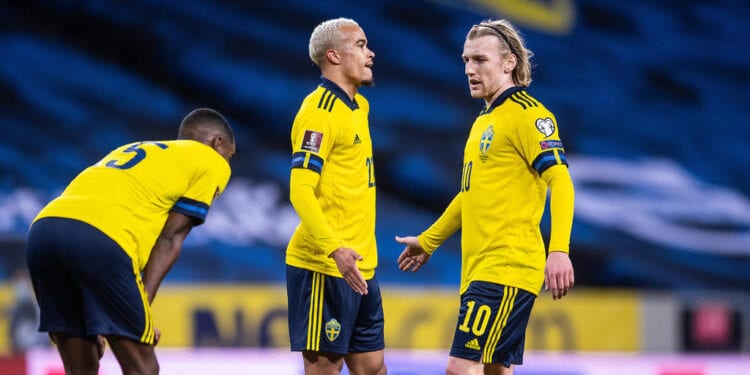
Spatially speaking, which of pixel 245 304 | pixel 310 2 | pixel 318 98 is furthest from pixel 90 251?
pixel 310 2

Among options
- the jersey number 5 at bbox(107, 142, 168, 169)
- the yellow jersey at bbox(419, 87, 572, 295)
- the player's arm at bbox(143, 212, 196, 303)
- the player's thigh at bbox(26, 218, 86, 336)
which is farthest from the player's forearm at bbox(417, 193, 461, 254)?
the player's thigh at bbox(26, 218, 86, 336)

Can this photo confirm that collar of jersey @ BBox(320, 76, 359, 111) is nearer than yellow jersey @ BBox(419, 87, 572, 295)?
No

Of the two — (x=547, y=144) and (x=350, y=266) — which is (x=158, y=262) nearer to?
(x=350, y=266)

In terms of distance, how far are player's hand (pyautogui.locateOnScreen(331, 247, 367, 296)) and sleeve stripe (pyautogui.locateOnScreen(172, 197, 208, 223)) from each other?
566 mm

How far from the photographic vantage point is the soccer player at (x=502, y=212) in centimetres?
426

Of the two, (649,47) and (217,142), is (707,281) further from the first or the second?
(217,142)

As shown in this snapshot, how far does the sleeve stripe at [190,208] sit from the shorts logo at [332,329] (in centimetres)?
77

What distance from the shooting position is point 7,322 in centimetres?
948

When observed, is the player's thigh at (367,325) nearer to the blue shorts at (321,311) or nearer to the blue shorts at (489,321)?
the blue shorts at (321,311)

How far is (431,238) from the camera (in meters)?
4.90

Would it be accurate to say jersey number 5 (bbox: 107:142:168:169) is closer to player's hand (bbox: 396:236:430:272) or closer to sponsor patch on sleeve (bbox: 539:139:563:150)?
player's hand (bbox: 396:236:430:272)

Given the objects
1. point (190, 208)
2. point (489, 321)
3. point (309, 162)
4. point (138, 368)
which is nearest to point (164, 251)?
point (190, 208)

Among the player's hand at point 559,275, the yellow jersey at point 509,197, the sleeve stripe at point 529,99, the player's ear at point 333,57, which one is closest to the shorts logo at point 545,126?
the yellow jersey at point 509,197

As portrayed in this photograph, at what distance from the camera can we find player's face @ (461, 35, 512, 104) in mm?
4547
